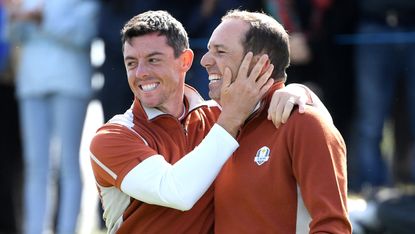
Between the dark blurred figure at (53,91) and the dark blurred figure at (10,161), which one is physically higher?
the dark blurred figure at (53,91)

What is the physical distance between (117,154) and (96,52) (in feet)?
15.5

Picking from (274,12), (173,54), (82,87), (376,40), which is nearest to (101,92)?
(82,87)

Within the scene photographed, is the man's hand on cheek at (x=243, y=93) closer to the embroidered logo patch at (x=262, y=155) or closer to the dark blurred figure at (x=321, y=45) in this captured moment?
the embroidered logo patch at (x=262, y=155)

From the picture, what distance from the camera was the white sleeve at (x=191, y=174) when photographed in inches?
199

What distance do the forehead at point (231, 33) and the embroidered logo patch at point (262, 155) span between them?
51 cm

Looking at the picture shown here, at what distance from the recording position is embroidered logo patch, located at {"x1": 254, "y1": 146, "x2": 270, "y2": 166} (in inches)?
198

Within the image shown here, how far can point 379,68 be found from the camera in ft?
31.0

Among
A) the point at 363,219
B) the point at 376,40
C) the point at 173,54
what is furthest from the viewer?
the point at 376,40

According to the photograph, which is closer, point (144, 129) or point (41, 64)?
point (144, 129)

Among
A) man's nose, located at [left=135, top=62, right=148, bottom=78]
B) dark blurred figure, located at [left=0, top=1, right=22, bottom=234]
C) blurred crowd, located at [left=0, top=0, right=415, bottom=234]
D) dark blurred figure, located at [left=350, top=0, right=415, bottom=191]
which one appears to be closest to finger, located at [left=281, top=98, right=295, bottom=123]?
man's nose, located at [left=135, top=62, right=148, bottom=78]

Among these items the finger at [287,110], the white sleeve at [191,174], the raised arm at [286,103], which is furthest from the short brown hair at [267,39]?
the white sleeve at [191,174]

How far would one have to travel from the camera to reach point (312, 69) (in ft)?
31.8

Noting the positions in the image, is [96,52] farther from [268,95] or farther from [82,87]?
[268,95]

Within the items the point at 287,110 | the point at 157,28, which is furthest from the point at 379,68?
the point at 287,110
